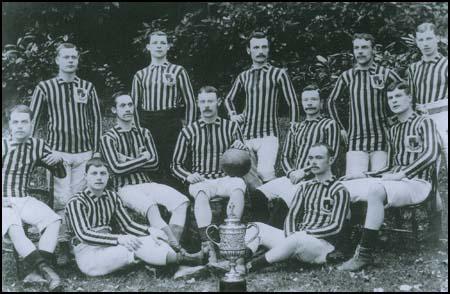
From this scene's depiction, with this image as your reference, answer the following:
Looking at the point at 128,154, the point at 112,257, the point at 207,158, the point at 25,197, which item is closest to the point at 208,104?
the point at 207,158

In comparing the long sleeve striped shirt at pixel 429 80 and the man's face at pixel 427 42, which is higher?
the man's face at pixel 427 42

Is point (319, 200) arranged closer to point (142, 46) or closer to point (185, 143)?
point (185, 143)

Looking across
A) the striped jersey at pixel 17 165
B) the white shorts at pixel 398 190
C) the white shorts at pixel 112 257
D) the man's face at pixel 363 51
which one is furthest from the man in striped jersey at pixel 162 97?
the white shorts at pixel 398 190

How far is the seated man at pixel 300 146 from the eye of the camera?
6168 mm

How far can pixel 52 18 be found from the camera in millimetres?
6418

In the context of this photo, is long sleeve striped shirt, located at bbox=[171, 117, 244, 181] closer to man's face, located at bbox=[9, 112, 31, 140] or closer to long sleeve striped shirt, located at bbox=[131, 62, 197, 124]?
long sleeve striped shirt, located at bbox=[131, 62, 197, 124]

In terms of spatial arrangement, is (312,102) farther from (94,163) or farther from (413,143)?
(94,163)

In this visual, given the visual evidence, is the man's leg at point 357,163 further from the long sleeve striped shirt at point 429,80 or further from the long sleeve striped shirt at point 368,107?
the long sleeve striped shirt at point 429,80

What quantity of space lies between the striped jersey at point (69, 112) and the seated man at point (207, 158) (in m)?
0.89

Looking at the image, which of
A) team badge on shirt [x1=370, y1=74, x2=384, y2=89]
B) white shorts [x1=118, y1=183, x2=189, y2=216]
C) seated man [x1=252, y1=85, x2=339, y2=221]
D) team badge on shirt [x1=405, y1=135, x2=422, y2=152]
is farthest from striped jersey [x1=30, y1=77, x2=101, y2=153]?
team badge on shirt [x1=405, y1=135, x2=422, y2=152]

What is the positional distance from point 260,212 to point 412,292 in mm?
1603

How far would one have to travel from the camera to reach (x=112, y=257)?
5.82m

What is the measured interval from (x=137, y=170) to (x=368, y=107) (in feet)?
7.59

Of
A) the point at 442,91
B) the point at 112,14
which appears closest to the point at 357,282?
the point at 442,91
